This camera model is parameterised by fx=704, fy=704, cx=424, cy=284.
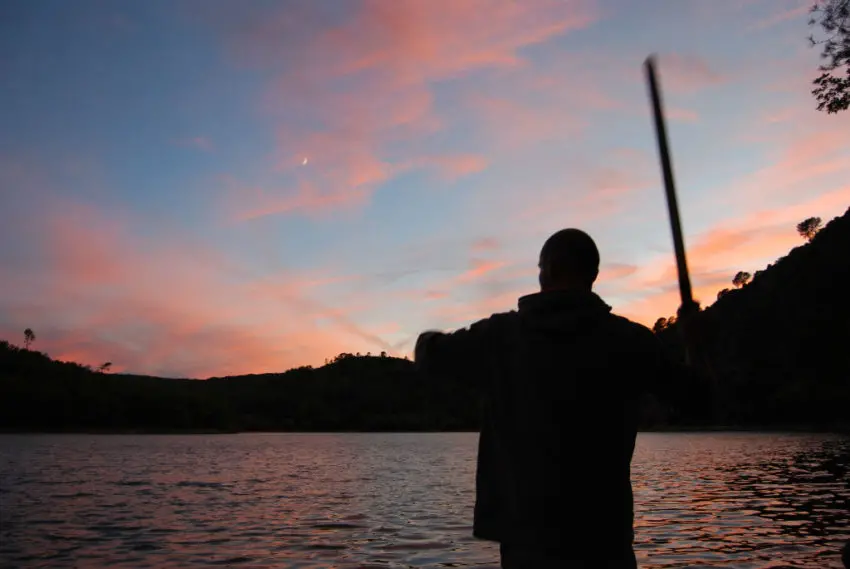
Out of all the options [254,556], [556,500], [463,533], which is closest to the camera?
[556,500]

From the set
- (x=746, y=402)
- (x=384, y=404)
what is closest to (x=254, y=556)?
(x=746, y=402)

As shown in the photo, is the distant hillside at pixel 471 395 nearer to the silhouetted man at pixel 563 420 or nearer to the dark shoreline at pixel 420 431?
the dark shoreline at pixel 420 431

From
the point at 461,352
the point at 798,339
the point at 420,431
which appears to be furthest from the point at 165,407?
the point at 461,352

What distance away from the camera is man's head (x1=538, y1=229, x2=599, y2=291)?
3.10 metres

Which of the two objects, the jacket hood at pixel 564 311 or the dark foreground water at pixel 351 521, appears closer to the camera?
the jacket hood at pixel 564 311

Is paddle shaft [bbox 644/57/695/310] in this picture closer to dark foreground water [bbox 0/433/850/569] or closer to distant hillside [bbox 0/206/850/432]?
dark foreground water [bbox 0/433/850/569]

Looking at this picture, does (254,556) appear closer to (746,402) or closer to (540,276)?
(540,276)

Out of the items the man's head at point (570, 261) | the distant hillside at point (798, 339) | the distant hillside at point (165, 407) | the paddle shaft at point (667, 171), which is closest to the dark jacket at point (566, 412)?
the man's head at point (570, 261)

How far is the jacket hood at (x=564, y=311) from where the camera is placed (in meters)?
2.90

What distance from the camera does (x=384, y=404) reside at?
19850cm

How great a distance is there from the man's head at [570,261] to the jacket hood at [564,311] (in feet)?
0.42

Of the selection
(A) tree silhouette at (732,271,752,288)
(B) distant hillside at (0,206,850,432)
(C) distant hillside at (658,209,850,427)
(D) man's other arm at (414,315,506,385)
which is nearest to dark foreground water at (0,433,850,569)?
(D) man's other arm at (414,315,506,385)

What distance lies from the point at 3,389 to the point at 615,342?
15572cm

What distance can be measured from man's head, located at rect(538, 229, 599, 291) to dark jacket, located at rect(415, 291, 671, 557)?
0.49ft
